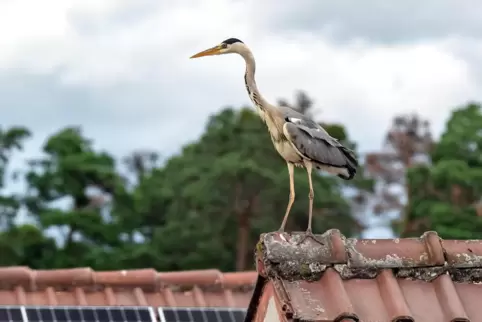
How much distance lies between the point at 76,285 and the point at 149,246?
22.5 metres

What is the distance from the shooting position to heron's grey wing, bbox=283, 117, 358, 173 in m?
5.41

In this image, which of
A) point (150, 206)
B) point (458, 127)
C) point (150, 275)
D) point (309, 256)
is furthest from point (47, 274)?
point (150, 206)

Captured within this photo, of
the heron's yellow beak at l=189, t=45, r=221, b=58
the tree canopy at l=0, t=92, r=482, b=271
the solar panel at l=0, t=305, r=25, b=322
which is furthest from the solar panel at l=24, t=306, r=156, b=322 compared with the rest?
the tree canopy at l=0, t=92, r=482, b=271

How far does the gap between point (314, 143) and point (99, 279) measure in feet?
18.4

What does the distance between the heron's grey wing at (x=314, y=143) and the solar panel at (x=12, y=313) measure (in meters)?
5.09

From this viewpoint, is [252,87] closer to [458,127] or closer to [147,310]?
[147,310]

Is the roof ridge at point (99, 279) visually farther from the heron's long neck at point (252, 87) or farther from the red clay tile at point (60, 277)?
the heron's long neck at point (252, 87)

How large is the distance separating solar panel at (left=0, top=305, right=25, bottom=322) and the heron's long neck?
4768 mm

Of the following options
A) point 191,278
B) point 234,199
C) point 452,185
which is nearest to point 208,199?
point 234,199

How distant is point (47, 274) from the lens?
1038 centimetres

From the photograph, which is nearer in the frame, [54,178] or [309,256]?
[309,256]

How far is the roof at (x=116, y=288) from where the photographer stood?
405 inches

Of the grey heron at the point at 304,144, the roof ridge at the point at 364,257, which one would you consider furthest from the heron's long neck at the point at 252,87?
the roof ridge at the point at 364,257

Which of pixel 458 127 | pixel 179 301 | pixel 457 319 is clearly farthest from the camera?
pixel 458 127
